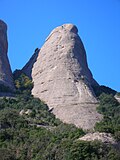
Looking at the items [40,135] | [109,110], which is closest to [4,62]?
[109,110]

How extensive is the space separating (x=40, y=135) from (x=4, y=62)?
95.0ft

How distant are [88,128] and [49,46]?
22.6 metres

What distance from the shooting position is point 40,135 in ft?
176

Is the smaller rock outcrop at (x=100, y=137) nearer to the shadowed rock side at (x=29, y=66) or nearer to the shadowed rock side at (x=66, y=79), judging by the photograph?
the shadowed rock side at (x=66, y=79)

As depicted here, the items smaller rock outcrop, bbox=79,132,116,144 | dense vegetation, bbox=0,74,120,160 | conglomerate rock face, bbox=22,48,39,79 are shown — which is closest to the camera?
dense vegetation, bbox=0,74,120,160

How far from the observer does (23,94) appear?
7281 centimetres

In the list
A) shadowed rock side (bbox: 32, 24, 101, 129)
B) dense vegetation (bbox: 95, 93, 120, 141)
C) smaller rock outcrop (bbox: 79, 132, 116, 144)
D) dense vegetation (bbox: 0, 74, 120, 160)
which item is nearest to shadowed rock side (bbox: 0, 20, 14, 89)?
shadowed rock side (bbox: 32, 24, 101, 129)

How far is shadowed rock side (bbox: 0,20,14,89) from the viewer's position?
7591 centimetres

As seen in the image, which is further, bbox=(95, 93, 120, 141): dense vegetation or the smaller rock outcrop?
bbox=(95, 93, 120, 141): dense vegetation

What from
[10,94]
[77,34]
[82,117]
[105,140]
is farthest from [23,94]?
[105,140]

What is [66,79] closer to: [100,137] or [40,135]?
[40,135]

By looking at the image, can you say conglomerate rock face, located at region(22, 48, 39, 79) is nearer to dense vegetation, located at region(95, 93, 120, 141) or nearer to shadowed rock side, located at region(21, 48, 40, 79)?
shadowed rock side, located at region(21, 48, 40, 79)

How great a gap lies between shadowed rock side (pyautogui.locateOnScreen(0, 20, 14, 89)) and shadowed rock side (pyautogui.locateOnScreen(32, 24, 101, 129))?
3.34 meters

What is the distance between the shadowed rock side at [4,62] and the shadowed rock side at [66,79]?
11.0 ft
